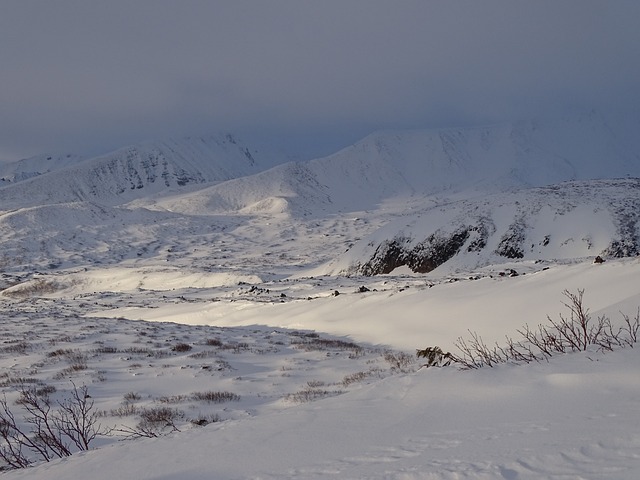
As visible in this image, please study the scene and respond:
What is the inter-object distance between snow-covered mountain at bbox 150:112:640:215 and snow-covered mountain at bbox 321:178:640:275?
216ft

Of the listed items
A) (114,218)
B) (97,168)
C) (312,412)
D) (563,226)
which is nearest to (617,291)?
(312,412)

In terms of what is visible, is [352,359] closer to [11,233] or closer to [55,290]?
[55,290]

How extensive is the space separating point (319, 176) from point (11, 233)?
277ft

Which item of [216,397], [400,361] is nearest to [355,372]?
[400,361]

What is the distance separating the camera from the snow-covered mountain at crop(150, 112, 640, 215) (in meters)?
121

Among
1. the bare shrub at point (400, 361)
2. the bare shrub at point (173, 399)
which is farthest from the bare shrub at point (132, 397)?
the bare shrub at point (400, 361)

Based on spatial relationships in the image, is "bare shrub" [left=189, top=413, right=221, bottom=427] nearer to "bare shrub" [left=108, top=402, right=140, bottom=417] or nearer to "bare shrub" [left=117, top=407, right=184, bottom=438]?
"bare shrub" [left=117, top=407, right=184, bottom=438]

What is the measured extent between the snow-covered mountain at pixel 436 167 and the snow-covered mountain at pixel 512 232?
65.8 m

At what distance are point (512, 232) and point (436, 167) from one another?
4721 inches

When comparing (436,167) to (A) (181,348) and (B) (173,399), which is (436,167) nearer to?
(A) (181,348)

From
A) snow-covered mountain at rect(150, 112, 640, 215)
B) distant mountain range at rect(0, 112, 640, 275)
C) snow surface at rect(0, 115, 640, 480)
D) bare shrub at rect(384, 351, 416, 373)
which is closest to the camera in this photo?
snow surface at rect(0, 115, 640, 480)

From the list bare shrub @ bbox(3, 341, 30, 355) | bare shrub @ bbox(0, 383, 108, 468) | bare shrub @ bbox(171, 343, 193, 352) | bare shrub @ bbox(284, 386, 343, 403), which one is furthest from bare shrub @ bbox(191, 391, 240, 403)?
bare shrub @ bbox(3, 341, 30, 355)

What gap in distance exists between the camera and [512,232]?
32.6 meters

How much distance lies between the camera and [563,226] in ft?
104
